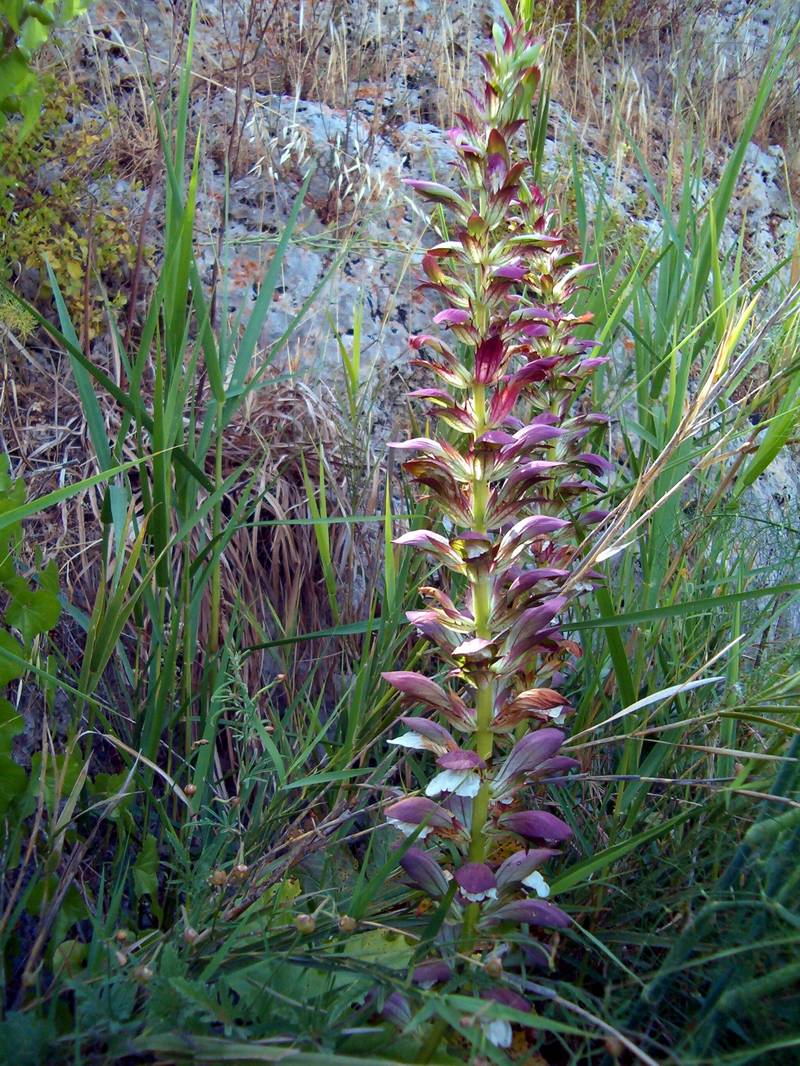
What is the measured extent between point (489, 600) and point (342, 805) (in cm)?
41

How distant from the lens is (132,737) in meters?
1.50

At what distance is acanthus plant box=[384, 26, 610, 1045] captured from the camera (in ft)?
3.69

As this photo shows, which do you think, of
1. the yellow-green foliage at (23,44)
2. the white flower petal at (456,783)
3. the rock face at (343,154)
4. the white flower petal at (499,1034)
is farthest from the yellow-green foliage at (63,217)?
the white flower petal at (499,1034)

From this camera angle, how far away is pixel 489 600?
1.22 m

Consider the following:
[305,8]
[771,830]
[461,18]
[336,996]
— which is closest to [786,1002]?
[771,830]

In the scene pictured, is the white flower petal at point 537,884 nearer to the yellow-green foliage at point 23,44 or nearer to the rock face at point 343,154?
the rock face at point 343,154

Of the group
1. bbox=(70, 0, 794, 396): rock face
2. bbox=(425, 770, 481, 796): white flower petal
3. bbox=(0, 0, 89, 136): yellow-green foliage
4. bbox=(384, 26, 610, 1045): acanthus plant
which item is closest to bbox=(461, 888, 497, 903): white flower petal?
bbox=(384, 26, 610, 1045): acanthus plant

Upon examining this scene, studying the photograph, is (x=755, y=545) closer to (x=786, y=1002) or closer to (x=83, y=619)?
(x=786, y=1002)

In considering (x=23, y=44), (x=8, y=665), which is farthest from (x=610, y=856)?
(x=23, y=44)

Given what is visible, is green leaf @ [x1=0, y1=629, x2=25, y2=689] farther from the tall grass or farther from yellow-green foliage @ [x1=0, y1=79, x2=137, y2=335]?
yellow-green foliage @ [x1=0, y1=79, x2=137, y2=335]

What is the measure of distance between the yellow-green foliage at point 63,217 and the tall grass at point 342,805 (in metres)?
0.92

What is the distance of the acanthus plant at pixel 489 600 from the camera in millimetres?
1124

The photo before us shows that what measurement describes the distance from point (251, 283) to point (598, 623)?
2.06 metres

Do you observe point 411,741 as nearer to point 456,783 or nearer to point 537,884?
point 456,783
